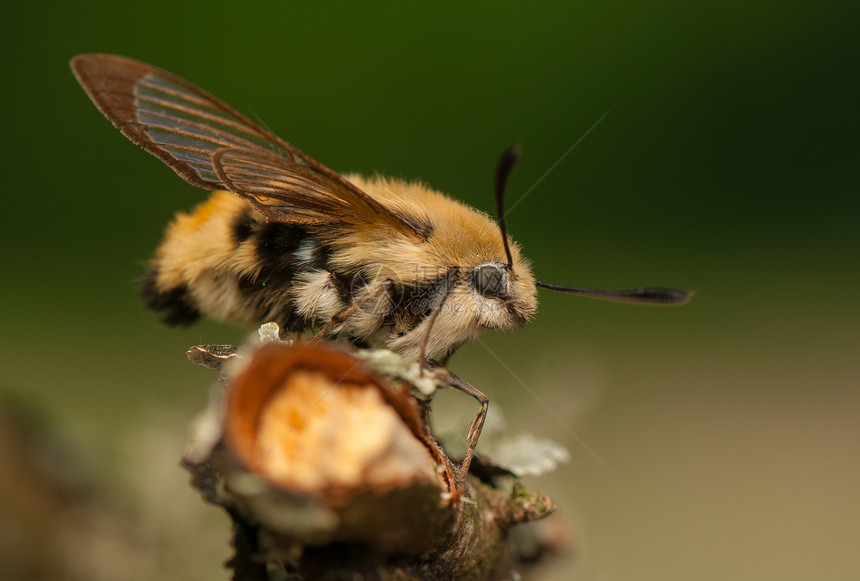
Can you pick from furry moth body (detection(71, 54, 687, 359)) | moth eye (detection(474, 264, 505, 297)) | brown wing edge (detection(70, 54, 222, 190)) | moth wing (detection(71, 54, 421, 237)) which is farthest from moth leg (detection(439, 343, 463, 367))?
brown wing edge (detection(70, 54, 222, 190))

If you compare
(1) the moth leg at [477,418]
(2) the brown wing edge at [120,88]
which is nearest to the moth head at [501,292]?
(1) the moth leg at [477,418]

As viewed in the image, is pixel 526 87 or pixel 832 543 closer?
pixel 832 543

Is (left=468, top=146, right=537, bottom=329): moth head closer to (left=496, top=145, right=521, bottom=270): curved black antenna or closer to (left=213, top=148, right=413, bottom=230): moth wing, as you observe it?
(left=496, top=145, right=521, bottom=270): curved black antenna

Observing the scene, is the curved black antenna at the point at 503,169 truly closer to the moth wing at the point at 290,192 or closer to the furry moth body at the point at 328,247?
the furry moth body at the point at 328,247

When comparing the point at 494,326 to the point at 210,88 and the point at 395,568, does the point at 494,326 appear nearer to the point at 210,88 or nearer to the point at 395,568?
the point at 395,568

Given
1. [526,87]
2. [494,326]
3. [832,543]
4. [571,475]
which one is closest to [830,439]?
[832,543]

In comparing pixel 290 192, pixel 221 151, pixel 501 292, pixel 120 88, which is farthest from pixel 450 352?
pixel 120 88

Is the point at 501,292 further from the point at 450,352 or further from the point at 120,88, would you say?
the point at 120,88

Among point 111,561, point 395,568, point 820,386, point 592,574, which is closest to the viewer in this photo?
point 395,568
